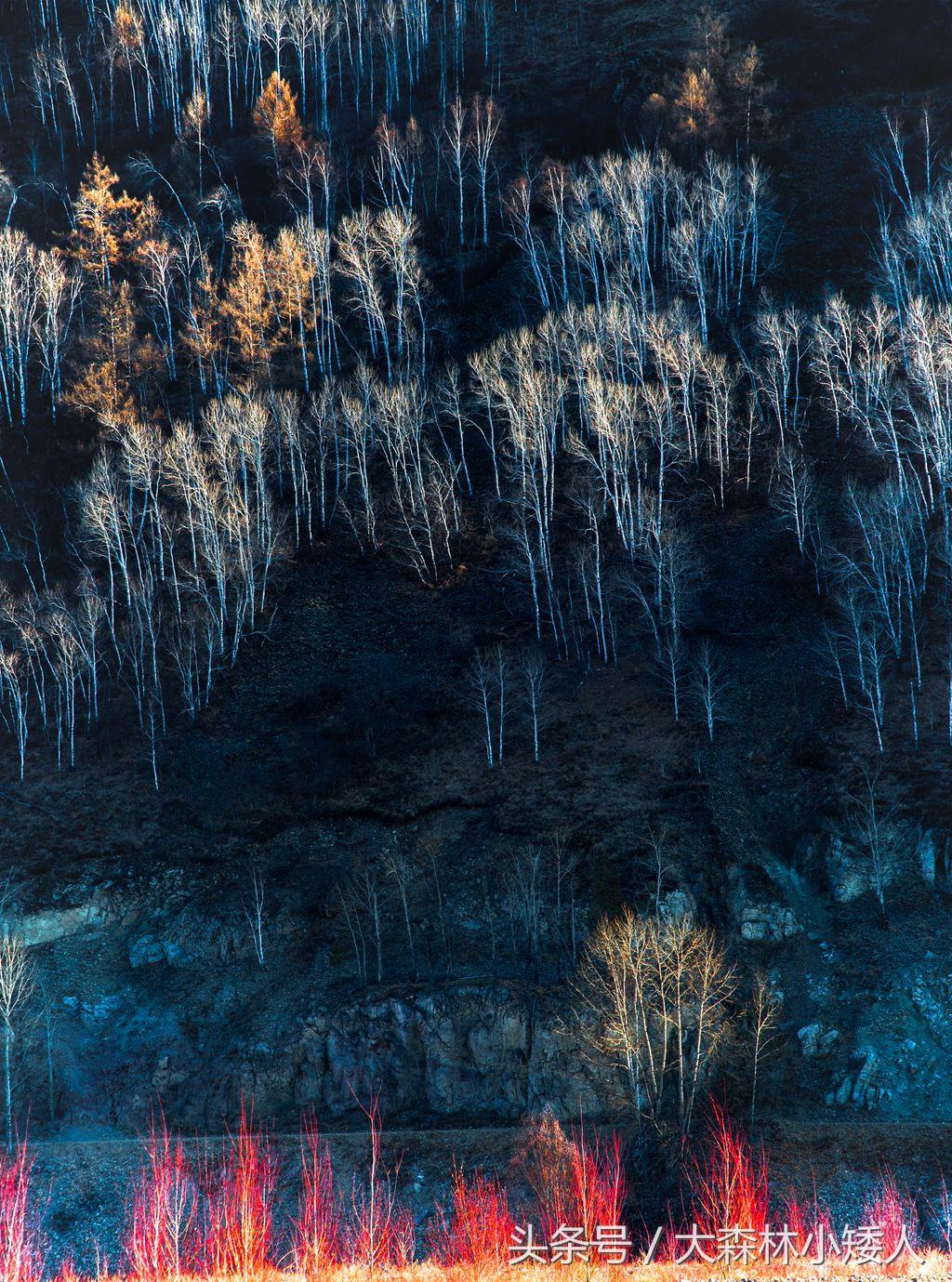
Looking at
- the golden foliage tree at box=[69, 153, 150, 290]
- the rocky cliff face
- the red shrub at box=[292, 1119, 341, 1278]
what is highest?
the golden foliage tree at box=[69, 153, 150, 290]

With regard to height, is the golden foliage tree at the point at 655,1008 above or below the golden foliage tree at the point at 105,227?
below

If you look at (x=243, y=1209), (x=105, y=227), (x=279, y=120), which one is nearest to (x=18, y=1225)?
(x=243, y=1209)

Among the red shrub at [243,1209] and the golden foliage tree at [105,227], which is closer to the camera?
the red shrub at [243,1209]

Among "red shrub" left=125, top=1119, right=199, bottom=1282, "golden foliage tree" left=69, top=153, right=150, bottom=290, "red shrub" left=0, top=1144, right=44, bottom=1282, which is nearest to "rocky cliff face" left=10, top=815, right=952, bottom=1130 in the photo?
"red shrub" left=125, top=1119, right=199, bottom=1282

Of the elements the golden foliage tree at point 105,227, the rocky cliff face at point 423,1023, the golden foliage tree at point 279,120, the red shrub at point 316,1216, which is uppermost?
the golden foliage tree at point 279,120

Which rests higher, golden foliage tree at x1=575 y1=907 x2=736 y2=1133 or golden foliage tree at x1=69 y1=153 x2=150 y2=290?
golden foliage tree at x1=69 y1=153 x2=150 y2=290

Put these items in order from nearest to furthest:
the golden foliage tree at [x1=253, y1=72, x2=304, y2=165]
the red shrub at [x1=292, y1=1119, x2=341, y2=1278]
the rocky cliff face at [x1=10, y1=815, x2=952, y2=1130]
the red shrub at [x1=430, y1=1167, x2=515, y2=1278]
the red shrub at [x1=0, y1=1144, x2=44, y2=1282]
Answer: the red shrub at [x1=430, y1=1167, x2=515, y2=1278]
the red shrub at [x1=292, y1=1119, x2=341, y2=1278]
the red shrub at [x1=0, y1=1144, x2=44, y2=1282]
the rocky cliff face at [x1=10, y1=815, x2=952, y2=1130]
the golden foliage tree at [x1=253, y1=72, x2=304, y2=165]

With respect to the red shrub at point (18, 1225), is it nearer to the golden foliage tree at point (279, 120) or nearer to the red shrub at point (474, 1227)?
the red shrub at point (474, 1227)

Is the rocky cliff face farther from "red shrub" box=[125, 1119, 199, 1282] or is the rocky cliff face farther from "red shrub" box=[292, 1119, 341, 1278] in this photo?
"red shrub" box=[125, 1119, 199, 1282]

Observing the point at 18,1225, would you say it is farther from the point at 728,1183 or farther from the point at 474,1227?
the point at 728,1183

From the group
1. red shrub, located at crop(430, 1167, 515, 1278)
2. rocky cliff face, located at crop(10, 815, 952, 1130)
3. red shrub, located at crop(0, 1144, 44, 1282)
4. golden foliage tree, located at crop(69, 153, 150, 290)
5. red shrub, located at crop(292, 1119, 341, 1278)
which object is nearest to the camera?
red shrub, located at crop(430, 1167, 515, 1278)

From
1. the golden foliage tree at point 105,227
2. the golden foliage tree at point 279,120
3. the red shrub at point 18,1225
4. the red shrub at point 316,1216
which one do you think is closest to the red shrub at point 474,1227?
the red shrub at point 316,1216

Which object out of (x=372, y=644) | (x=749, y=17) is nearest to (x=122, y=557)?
(x=372, y=644)
